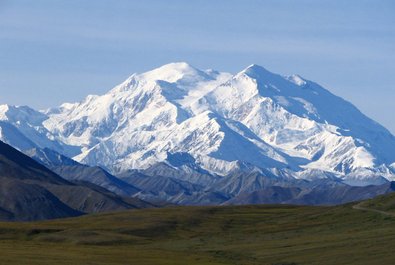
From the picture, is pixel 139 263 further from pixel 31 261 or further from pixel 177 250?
pixel 177 250

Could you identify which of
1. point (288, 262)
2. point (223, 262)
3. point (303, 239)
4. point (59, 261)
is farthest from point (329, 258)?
point (59, 261)

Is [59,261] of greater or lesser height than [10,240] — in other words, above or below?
above

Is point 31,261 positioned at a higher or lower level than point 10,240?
higher

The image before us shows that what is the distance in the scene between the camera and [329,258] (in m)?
168

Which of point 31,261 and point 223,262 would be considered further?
point 223,262

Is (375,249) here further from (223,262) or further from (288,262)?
(223,262)

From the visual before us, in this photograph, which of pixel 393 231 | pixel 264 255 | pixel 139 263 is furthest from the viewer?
pixel 393 231

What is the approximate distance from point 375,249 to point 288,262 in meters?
13.6

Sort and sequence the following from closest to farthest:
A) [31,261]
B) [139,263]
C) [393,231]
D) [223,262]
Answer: [31,261], [139,263], [223,262], [393,231]

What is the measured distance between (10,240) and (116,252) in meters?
31.6

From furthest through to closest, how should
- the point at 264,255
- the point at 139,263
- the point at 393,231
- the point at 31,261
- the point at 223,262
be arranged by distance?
the point at 393,231 < the point at 264,255 < the point at 223,262 < the point at 139,263 < the point at 31,261

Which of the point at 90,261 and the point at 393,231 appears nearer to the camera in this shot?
the point at 90,261

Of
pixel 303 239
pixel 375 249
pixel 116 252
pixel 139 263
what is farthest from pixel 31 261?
pixel 303 239

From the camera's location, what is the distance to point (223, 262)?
531ft
